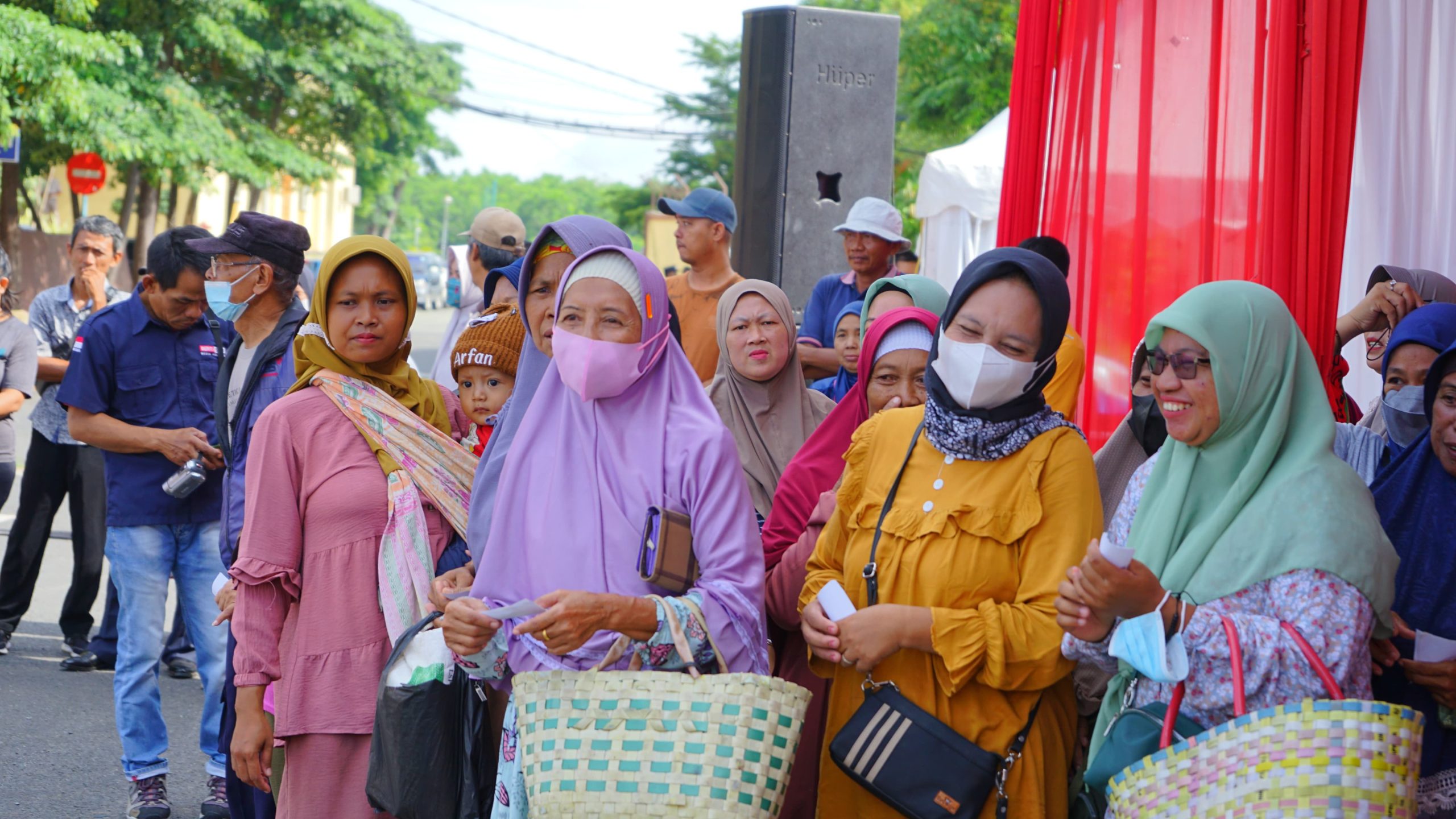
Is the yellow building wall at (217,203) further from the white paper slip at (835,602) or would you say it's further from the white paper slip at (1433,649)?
the white paper slip at (1433,649)

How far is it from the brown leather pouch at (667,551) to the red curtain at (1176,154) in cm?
195

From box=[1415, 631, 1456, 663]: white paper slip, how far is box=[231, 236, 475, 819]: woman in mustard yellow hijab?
211cm

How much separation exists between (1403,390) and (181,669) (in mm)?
5636

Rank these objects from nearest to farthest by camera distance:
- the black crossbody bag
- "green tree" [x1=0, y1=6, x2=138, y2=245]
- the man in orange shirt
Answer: the black crossbody bag → the man in orange shirt → "green tree" [x1=0, y1=6, x2=138, y2=245]

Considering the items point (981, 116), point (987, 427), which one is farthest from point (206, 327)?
point (981, 116)

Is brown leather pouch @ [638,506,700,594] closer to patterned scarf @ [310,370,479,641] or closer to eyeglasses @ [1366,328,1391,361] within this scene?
patterned scarf @ [310,370,479,641]

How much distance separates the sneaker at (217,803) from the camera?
180 inches

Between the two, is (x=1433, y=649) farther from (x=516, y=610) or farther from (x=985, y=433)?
(x=516, y=610)

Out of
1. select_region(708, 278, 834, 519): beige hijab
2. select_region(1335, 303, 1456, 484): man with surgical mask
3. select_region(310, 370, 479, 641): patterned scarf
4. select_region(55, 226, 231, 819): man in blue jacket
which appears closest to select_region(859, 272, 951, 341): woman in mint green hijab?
select_region(708, 278, 834, 519): beige hijab

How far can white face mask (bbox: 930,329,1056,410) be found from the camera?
2.54 meters

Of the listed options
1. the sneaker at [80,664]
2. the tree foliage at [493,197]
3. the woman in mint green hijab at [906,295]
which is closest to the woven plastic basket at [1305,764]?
the woman in mint green hijab at [906,295]

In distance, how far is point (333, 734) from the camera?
2.94m

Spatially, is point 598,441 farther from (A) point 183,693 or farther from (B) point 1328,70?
(A) point 183,693

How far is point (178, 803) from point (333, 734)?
2301mm
